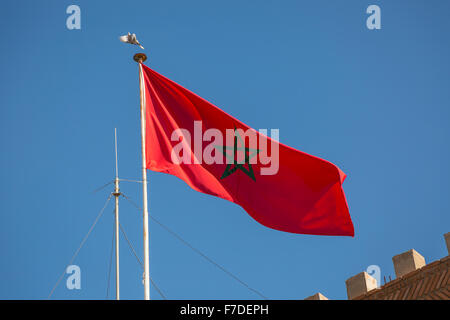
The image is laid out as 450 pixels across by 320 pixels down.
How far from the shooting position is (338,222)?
49.0 ft

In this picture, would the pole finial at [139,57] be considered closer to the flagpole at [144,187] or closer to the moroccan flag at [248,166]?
the flagpole at [144,187]

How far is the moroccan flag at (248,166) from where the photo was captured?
14.9 metres

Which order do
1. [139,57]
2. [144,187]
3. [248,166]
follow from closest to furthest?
[144,187] < [139,57] < [248,166]

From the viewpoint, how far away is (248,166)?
1541 centimetres

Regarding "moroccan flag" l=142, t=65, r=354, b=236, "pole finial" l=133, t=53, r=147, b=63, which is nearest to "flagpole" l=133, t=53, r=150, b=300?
"pole finial" l=133, t=53, r=147, b=63

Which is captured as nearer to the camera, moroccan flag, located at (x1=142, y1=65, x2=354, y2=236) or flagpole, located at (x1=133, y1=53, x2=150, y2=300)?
flagpole, located at (x1=133, y1=53, x2=150, y2=300)

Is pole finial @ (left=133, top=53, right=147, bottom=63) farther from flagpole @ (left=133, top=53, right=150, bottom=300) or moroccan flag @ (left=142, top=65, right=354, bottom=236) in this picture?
moroccan flag @ (left=142, top=65, right=354, bottom=236)

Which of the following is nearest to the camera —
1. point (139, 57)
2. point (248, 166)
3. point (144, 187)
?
point (144, 187)

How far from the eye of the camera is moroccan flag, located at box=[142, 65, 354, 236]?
1491 centimetres

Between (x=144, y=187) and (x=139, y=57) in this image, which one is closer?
(x=144, y=187)
